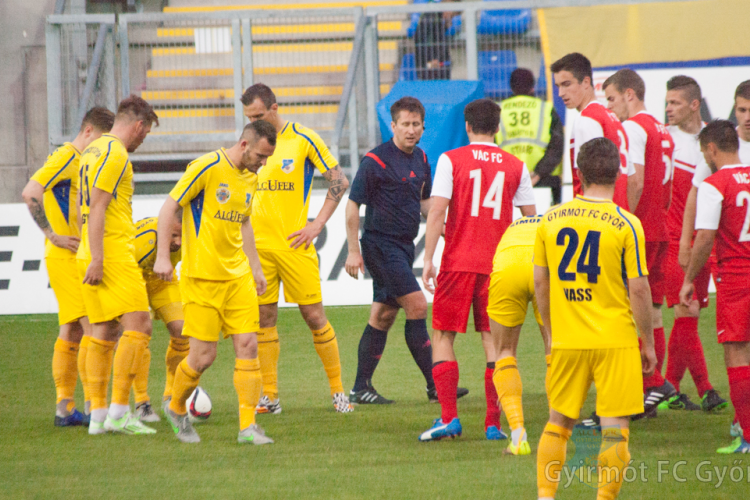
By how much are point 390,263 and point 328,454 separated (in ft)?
5.58

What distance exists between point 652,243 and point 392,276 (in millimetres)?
1753

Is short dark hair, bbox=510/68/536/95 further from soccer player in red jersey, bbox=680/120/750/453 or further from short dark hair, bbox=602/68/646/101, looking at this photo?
soccer player in red jersey, bbox=680/120/750/453

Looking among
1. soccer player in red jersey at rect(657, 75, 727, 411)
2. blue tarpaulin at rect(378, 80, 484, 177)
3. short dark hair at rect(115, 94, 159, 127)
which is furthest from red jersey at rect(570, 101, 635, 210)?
blue tarpaulin at rect(378, 80, 484, 177)

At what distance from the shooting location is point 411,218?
6160mm

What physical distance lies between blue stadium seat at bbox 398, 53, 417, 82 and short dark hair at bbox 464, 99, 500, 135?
23.5ft

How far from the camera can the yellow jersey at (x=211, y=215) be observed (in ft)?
16.2

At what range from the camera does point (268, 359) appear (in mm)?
6055

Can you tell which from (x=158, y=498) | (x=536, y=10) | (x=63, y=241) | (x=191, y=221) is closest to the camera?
(x=158, y=498)

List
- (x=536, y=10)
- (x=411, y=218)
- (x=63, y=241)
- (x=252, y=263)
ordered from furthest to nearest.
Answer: (x=536, y=10), (x=411, y=218), (x=63, y=241), (x=252, y=263)

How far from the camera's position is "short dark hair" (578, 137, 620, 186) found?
12.2 ft

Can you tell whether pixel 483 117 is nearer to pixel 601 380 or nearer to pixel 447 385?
pixel 447 385

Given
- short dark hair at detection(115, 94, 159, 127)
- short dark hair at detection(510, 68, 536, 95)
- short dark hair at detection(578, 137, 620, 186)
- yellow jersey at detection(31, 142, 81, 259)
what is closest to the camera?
short dark hair at detection(578, 137, 620, 186)

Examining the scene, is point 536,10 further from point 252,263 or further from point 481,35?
point 252,263

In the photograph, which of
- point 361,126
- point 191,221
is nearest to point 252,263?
point 191,221
